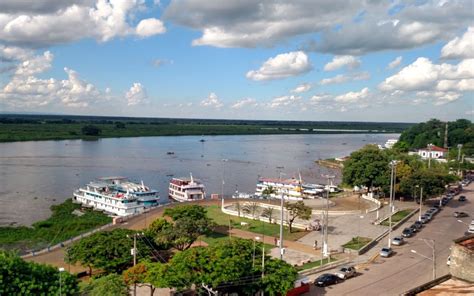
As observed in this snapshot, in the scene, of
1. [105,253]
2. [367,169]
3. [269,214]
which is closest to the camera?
[105,253]

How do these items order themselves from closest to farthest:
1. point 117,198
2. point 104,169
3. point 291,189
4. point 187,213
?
point 187,213 < point 117,198 < point 291,189 < point 104,169

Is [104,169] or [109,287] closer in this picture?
[109,287]

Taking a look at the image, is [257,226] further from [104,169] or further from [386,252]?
[104,169]

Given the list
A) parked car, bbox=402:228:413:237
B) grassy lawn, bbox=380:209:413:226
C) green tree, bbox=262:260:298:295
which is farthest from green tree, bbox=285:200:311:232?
green tree, bbox=262:260:298:295

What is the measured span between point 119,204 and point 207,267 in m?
38.0

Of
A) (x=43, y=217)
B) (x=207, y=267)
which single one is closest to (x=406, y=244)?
(x=207, y=267)

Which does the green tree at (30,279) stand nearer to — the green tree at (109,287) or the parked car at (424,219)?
the green tree at (109,287)

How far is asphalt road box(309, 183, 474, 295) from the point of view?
28484 mm

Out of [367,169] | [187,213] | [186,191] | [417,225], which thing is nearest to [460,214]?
[417,225]

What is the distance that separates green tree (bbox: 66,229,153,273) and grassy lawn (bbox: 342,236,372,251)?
1746 cm

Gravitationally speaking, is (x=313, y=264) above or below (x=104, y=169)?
above

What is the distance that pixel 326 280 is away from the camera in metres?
29.1

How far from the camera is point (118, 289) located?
22.8 meters

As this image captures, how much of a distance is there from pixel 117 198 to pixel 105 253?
2958cm
